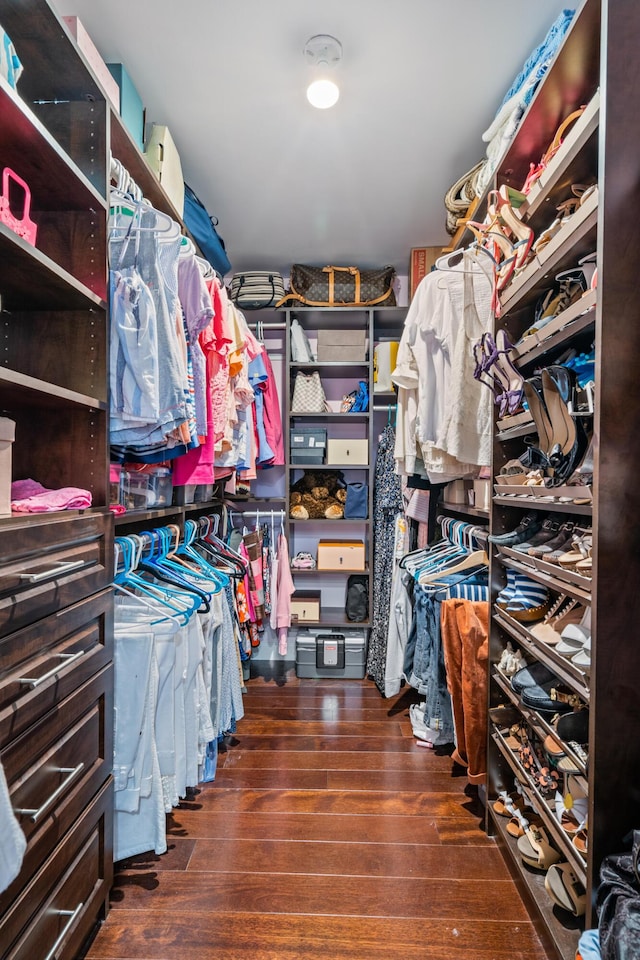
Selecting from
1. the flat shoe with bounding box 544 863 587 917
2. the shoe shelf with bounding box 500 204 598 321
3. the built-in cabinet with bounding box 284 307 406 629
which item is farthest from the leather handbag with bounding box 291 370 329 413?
the flat shoe with bounding box 544 863 587 917

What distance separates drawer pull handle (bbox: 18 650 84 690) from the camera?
1.05 m

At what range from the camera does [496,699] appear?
1.82m

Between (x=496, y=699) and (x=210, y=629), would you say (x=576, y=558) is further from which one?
(x=210, y=629)

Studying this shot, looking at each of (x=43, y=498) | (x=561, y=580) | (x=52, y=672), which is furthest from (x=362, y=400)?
(x=52, y=672)

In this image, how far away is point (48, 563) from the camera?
1.15 metres

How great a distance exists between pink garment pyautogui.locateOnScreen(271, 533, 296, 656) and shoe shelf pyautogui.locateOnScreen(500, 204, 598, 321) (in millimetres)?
2022

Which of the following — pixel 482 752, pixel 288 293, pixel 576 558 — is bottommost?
pixel 482 752

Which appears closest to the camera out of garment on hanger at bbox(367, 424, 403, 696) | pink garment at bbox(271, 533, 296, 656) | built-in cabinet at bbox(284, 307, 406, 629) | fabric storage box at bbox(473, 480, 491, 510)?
fabric storage box at bbox(473, 480, 491, 510)

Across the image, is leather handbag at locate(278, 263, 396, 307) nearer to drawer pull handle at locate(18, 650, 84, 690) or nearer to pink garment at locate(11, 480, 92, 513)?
pink garment at locate(11, 480, 92, 513)

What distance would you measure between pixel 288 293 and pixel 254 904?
3.06 m

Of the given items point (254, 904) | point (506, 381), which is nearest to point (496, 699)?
point (254, 904)

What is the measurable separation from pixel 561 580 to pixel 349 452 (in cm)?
215

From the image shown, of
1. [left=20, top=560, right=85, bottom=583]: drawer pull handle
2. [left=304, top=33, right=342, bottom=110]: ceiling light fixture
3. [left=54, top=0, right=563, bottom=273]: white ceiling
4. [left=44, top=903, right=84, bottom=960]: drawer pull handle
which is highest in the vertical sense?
[left=54, top=0, right=563, bottom=273]: white ceiling

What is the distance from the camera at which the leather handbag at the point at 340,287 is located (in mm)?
3273
